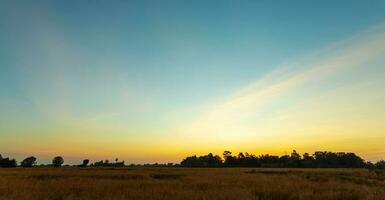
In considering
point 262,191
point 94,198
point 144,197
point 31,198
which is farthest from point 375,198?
point 31,198

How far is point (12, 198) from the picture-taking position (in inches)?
693

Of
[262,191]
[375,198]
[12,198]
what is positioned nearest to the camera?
[12,198]

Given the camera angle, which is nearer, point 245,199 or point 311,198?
point 245,199

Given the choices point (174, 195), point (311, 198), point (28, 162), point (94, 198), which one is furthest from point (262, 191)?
point (28, 162)

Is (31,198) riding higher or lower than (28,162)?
lower

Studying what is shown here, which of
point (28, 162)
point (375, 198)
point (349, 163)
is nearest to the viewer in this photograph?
point (375, 198)

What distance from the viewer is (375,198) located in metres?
20.3

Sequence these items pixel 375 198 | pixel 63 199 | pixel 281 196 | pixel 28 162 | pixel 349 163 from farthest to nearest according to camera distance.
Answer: pixel 349 163, pixel 28 162, pixel 281 196, pixel 375 198, pixel 63 199

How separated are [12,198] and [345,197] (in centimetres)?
1505

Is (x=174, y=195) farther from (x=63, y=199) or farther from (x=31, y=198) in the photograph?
(x=31, y=198)

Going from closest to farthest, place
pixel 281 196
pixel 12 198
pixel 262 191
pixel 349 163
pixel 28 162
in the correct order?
pixel 12 198
pixel 281 196
pixel 262 191
pixel 28 162
pixel 349 163

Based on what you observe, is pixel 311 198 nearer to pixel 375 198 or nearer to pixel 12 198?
pixel 375 198

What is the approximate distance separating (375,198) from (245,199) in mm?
6484

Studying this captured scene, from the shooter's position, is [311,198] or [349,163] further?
[349,163]
